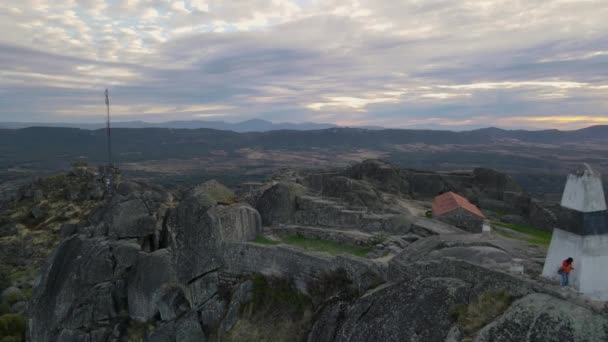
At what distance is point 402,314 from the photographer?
9.73 m

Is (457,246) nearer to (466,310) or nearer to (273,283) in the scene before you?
(466,310)

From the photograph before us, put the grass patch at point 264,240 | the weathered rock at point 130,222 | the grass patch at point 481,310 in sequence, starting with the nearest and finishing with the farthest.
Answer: the grass patch at point 481,310, the grass patch at point 264,240, the weathered rock at point 130,222

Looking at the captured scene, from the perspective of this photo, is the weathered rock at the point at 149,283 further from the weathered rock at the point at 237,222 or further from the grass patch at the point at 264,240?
the grass patch at the point at 264,240

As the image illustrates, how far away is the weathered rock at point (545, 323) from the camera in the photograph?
6879mm

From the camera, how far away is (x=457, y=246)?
12.6 metres

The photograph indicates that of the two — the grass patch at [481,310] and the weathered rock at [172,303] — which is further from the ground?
the grass patch at [481,310]

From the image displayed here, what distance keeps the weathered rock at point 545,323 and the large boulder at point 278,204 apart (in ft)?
39.2

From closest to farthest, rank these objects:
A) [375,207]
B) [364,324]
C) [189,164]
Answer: [364,324] < [375,207] < [189,164]

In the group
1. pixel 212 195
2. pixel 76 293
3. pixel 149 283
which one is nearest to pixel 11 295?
pixel 76 293

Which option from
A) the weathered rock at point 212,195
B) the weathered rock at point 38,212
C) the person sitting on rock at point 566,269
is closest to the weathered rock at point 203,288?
the weathered rock at point 212,195

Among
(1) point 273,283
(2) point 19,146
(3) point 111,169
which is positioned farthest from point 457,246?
(2) point 19,146

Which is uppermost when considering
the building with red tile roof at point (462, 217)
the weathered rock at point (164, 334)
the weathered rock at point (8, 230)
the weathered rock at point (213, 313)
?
the building with red tile roof at point (462, 217)

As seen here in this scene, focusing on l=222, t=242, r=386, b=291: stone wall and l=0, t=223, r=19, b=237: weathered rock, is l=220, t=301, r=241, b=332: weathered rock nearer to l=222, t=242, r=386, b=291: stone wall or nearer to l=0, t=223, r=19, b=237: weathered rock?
l=222, t=242, r=386, b=291: stone wall

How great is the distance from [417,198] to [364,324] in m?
18.3
